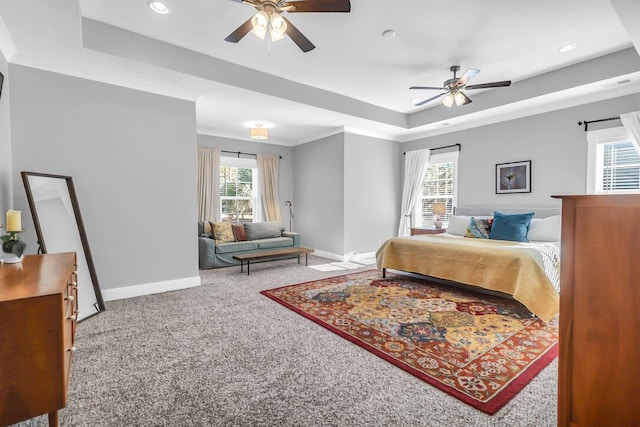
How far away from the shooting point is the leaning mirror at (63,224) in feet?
9.71

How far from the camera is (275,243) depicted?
19.8ft

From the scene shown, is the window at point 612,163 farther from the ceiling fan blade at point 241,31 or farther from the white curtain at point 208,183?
the white curtain at point 208,183

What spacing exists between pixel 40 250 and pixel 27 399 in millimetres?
1984

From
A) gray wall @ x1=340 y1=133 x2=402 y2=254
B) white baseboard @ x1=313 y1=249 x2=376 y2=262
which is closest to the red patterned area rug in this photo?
white baseboard @ x1=313 y1=249 x2=376 y2=262

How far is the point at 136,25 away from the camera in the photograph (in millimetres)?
2988

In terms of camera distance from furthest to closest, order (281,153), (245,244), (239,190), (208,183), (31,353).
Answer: (281,153)
(239,190)
(208,183)
(245,244)
(31,353)

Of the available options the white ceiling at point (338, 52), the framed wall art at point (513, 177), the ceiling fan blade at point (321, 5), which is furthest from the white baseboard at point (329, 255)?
the ceiling fan blade at point (321, 5)

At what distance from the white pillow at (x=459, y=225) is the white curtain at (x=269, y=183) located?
375 cm

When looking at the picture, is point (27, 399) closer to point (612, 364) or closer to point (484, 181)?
point (612, 364)

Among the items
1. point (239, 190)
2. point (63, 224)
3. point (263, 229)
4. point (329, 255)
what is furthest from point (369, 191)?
point (63, 224)

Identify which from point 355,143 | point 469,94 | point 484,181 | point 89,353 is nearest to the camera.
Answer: point 89,353

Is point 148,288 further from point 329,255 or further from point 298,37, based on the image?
point 329,255

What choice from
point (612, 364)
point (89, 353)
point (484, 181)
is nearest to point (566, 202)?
point (612, 364)

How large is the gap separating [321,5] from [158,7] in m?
1.57
